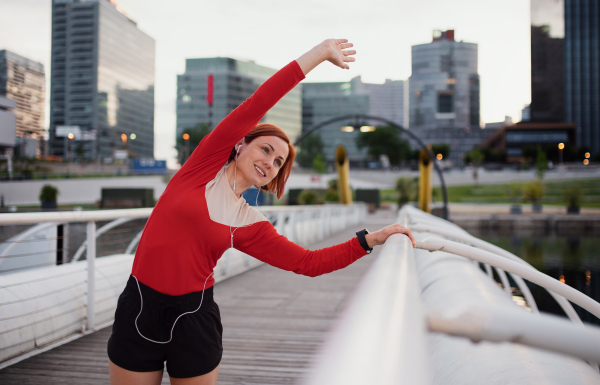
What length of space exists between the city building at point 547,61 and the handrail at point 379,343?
129910 mm

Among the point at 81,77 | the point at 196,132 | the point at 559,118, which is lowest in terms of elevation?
the point at 196,132

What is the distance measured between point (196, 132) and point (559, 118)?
94.5 meters

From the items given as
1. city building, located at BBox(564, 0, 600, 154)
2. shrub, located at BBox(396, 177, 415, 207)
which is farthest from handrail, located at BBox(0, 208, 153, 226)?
city building, located at BBox(564, 0, 600, 154)

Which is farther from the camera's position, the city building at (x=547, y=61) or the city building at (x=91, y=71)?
the city building at (x=91, y=71)

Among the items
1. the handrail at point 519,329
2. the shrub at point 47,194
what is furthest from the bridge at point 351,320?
the shrub at point 47,194

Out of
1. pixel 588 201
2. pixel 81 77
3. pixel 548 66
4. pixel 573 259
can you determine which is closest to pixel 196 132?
pixel 81 77

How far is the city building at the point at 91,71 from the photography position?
11581 centimetres

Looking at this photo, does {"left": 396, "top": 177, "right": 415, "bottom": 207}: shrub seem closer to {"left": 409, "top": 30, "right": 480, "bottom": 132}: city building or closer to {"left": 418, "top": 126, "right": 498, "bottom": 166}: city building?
{"left": 418, "top": 126, "right": 498, "bottom": 166}: city building

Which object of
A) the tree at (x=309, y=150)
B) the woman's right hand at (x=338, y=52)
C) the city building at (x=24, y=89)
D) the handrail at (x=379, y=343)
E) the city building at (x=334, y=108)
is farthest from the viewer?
the city building at (x=334, y=108)

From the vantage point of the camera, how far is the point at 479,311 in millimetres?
732

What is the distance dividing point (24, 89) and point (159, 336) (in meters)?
95.7

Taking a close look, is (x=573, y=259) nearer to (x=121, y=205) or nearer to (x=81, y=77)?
(x=121, y=205)

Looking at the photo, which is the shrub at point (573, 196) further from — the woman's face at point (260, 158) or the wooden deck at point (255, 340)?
the woman's face at point (260, 158)

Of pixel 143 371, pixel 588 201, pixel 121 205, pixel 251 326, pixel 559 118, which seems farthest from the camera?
pixel 559 118
